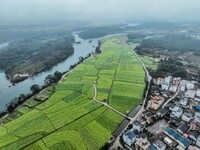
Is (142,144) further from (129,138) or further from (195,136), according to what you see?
(195,136)

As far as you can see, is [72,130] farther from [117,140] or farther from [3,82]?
[3,82]

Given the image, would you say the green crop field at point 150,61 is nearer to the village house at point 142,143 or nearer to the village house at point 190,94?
the village house at point 190,94

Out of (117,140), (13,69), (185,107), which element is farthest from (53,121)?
(13,69)

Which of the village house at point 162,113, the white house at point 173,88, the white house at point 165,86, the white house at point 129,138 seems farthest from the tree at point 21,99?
the white house at point 173,88

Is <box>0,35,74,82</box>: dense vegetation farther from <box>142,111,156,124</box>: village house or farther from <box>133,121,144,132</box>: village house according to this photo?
<box>133,121,144,132</box>: village house

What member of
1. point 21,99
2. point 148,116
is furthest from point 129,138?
point 21,99

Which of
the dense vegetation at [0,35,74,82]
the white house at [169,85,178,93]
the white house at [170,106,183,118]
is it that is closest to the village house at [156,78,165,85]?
the white house at [169,85,178,93]
